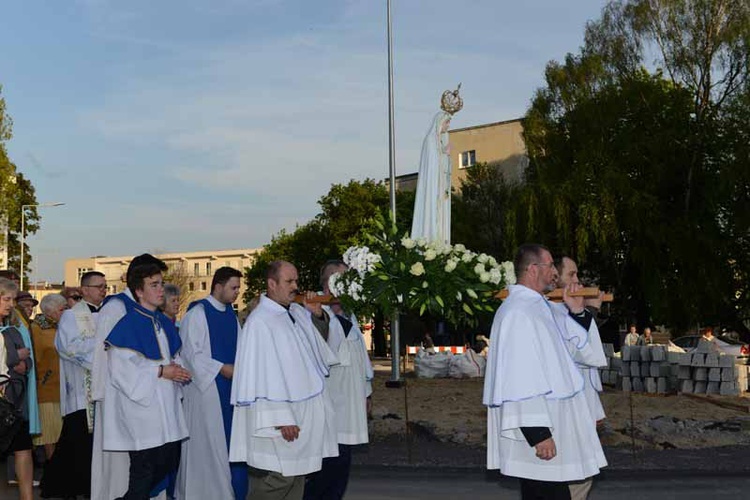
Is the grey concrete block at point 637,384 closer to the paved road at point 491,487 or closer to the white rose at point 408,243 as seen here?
the paved road at point 491,487

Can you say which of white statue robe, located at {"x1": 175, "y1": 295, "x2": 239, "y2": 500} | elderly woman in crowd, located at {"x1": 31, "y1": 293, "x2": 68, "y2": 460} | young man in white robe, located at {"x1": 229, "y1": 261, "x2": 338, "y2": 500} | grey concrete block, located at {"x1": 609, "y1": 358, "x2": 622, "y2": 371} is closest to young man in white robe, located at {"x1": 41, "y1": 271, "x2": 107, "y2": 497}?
elderly woman in crowd, located at {"x1": 31, "y1": 293, "x2": 68, "y2": 460}

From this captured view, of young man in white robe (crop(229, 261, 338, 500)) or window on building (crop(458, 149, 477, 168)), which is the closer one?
young man in white robe (crop(229, 261, 338, 500))

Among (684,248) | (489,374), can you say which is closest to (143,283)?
(489,374)

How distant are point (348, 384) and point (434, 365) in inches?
850

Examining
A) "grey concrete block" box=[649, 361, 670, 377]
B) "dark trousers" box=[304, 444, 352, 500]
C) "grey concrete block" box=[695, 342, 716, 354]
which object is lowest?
"dark trousers" box=[304, 444, 352, 500]

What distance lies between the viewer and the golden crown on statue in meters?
16.9

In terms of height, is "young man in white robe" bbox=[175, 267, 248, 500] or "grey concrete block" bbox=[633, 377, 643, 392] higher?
"young man in white robe" bbox=[175, 267, 248, 500]

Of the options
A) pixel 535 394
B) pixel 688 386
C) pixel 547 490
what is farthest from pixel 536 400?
pixel 688 386

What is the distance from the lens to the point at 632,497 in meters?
10.6

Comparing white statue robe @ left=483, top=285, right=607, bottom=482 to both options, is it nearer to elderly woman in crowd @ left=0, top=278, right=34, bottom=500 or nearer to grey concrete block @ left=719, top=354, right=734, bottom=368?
elderly woman in crowd @ left=0, top=278, right=34, bottom=500

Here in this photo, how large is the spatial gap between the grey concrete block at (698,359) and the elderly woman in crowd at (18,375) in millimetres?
17079

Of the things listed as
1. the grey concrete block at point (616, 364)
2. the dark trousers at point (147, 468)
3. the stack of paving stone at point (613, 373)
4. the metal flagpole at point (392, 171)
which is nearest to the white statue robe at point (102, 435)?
the dark trousers at point (147, 468)

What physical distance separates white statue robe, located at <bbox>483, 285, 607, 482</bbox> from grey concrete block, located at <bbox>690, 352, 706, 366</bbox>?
1745 centimetres

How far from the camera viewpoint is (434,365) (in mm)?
31109
